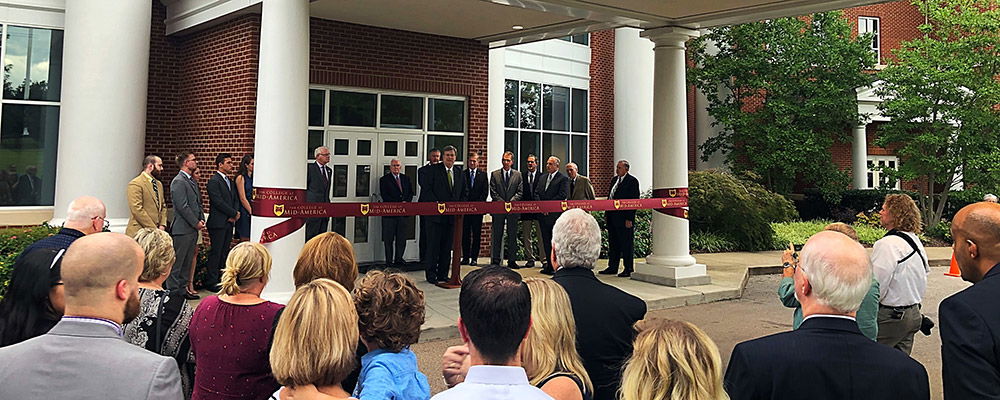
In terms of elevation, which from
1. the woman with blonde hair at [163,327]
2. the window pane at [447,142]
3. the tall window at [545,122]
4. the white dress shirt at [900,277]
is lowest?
the woman with blonde hair at [163,327]

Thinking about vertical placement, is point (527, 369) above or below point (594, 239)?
below

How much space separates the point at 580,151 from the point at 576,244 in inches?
A: 641

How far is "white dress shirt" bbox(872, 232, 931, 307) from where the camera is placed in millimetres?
5363

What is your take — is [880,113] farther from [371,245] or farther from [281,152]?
[281,152]

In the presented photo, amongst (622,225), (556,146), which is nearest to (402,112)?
(622,225)

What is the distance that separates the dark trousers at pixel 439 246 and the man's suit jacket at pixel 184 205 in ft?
11.4

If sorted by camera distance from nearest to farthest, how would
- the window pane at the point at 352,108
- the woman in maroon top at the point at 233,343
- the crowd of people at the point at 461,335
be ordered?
the crowd of people at the point at 461,335, the woman in maroon top at the point at 233,343, the window pane at the point at 352,108

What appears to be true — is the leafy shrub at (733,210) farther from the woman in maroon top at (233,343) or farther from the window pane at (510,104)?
the woman in maroon top at (233,343)

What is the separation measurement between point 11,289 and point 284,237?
514cm

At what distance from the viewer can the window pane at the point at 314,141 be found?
12773 millimetres

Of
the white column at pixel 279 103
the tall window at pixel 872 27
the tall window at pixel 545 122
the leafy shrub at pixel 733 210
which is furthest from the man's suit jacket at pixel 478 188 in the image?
the tall window at pixel 872 27

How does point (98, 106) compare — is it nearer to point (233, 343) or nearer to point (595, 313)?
point (233, 343)

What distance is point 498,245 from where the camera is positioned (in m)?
13.2

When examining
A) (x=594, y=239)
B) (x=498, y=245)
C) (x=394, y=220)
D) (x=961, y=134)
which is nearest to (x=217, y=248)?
(x=394, y=220)
